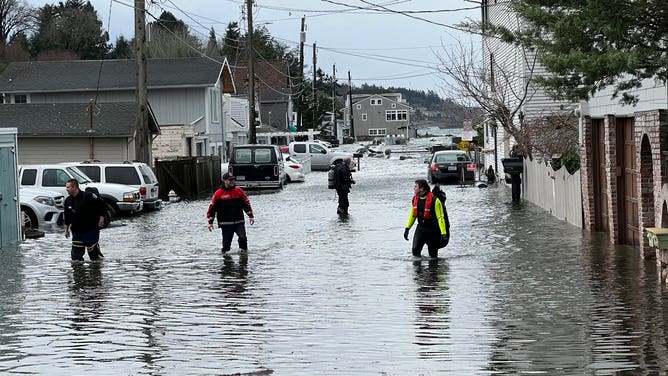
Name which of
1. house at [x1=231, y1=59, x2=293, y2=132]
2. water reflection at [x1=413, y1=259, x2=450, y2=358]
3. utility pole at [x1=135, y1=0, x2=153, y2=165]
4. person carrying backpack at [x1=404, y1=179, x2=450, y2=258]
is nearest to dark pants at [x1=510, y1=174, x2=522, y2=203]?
utility pole at [x1=135, y1=0, x2=153, y2=165]

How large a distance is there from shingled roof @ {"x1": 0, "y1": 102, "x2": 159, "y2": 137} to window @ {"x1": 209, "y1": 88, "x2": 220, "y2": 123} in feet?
48.9

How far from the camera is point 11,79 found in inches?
2378

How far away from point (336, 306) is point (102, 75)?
4836 cm

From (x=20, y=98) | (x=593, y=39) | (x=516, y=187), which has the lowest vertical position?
(x=516, y=187)

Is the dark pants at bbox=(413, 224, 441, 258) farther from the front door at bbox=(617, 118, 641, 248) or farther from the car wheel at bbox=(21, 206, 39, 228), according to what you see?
the car wheel at bbox=(21, 206, 39, 228)

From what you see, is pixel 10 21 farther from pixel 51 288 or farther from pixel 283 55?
pixel 51 288

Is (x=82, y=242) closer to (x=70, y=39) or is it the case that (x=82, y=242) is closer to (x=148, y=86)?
(x=148, y=86)

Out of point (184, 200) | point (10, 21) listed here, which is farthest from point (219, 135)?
point (10, 21)

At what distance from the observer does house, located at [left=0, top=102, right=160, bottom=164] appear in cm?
4391

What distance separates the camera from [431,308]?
14047 millimetres

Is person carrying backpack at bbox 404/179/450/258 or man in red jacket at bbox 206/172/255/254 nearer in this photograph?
person carrying backpack at bbox 404/179/450/258

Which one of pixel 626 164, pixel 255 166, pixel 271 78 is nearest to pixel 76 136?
pixel 255 166

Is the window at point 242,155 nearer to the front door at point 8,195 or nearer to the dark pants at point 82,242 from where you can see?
the front door at point 8,195

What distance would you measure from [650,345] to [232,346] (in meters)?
4.03
